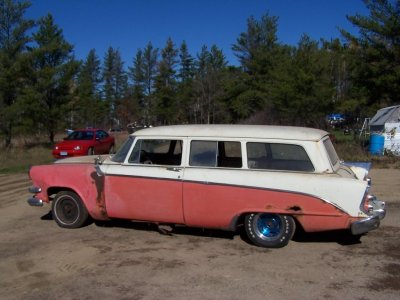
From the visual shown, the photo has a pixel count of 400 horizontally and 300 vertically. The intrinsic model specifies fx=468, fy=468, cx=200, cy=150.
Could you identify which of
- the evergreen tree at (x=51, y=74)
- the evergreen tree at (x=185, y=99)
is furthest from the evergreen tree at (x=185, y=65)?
the evergreen tree at (x=51, y=74)

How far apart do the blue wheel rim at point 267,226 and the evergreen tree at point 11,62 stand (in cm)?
2440

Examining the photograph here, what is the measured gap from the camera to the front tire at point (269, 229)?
20.3 ft

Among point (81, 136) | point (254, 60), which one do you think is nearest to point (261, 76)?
point (254, 60)

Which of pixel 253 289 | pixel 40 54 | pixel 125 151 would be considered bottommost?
pixel 253 289

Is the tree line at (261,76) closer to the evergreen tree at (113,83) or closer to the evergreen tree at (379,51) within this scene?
the evergreen tree at (379,51)

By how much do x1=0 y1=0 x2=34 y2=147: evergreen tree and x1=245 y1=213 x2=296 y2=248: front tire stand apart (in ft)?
79.9

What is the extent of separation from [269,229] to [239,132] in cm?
139

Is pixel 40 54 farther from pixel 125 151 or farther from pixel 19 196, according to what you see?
pixel 125 151

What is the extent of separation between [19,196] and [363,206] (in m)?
8.05

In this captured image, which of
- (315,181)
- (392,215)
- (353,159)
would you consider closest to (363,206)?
(315,181)

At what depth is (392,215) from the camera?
830cm

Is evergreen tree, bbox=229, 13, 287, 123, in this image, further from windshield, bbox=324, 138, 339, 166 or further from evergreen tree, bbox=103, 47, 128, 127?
windshield, bbox=324, 138, 339, 166

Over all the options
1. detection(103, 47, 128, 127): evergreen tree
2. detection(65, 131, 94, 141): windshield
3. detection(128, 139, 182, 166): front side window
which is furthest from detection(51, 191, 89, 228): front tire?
detection(103, 47, 128, 127): evergreen tree

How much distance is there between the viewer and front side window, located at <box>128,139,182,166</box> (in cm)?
687
